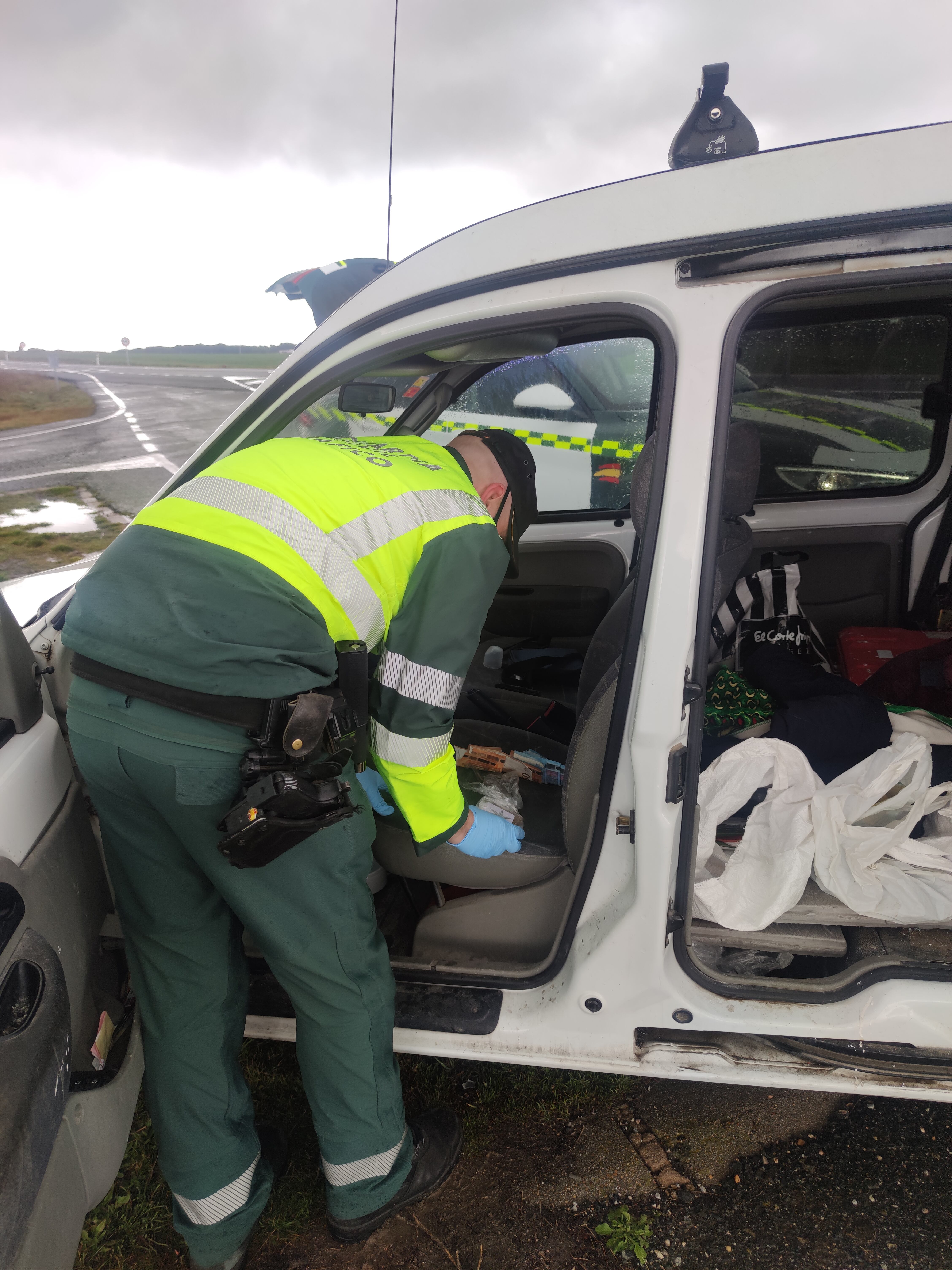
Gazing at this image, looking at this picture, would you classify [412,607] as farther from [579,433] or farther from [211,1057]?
[579,433]

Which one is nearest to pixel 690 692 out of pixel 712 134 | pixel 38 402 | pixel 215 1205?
pixel 712 134

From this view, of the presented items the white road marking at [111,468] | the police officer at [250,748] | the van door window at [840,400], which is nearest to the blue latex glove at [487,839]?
the police officer at [250,748]

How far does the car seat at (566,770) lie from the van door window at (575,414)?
84 cm

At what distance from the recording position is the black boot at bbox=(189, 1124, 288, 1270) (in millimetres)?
Answer: 1585

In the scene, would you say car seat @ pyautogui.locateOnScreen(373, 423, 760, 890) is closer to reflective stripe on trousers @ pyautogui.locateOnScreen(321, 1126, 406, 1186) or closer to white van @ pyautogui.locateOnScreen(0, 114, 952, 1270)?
white van @ pyautogui.locateOnScreen(0, 114, 952, 1270)

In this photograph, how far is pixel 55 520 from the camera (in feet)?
26.5

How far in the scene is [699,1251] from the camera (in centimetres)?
159

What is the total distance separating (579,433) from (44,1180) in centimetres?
287

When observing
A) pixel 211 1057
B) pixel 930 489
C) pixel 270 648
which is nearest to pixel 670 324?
pixel 270 648

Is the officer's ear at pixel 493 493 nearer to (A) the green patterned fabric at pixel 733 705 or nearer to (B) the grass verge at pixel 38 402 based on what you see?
(A) the green patterned fabric at pixel 733 705

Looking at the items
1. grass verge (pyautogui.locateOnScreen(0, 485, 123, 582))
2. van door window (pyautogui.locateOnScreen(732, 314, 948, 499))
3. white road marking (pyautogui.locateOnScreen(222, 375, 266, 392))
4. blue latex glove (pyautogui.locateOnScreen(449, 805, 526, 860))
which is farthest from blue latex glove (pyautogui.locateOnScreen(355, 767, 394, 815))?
white road marking (pyautogui.locateOnScreen(222, 375, 266, 392))

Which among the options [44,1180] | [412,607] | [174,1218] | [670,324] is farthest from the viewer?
[174,1218]

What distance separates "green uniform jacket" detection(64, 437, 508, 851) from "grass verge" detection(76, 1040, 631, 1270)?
849mm

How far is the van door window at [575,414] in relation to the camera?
9.58 ft
